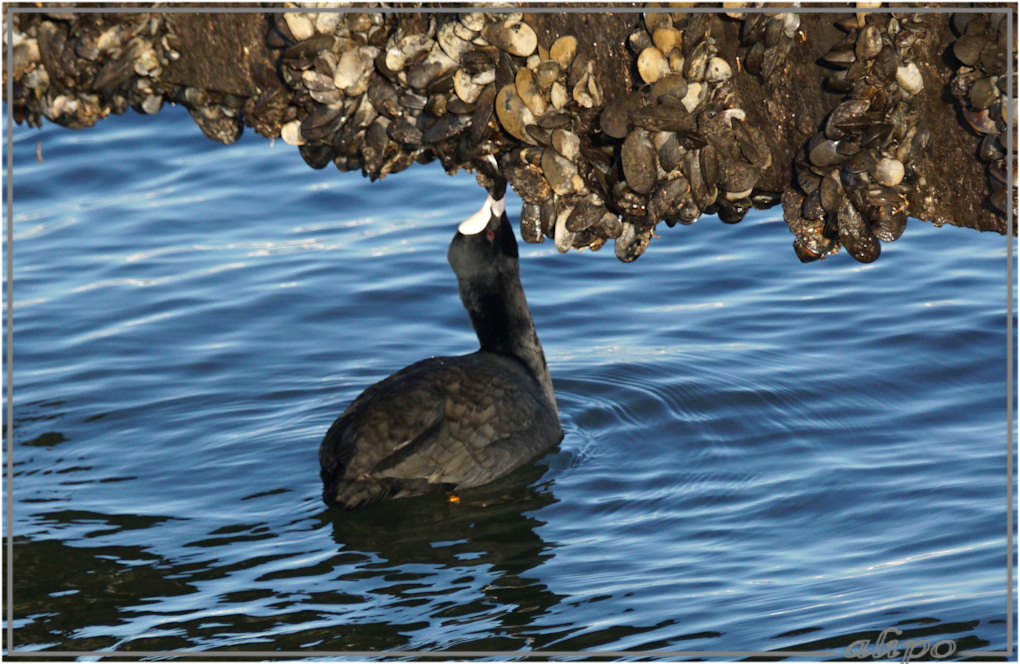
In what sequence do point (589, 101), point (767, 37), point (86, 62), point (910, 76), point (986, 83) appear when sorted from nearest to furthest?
point (986, 83) < point (910, 76) < point (767, 37) < point (589, 101) < point (86, 62)

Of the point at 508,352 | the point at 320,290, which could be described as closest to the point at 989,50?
the point at 508,352

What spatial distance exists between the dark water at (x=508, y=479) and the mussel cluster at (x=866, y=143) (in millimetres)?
2276

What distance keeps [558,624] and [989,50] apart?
11.3ft

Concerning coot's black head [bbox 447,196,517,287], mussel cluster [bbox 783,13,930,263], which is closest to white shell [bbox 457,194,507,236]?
coot's black head [bbox 447,196,517,287]

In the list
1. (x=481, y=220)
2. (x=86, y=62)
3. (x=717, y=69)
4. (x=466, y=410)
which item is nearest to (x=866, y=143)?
(x=717, y=69)

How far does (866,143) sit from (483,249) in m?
4.88

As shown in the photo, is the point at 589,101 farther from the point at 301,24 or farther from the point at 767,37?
the point at 301,24

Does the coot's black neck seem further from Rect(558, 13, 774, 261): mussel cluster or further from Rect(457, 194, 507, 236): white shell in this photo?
Rect(558, 13, 774, 261): mussel cluster

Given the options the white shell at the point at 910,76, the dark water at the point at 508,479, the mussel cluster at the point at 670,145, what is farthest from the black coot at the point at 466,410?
the white shell at the point at 910,76

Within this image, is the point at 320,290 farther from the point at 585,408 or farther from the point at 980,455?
the point at 980,455

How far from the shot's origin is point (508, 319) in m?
8.60

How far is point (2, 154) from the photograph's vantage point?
544 inches

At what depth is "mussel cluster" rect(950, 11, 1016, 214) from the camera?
134 inches

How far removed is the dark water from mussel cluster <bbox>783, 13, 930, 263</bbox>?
7.47ft
